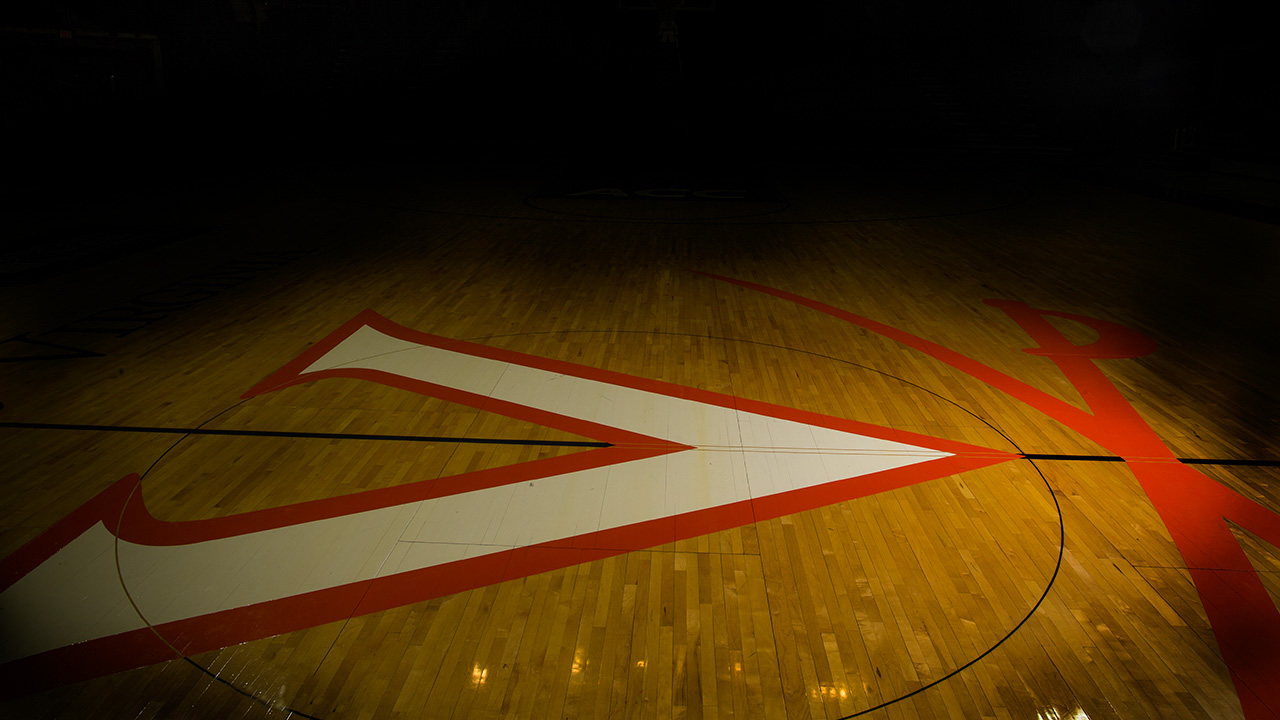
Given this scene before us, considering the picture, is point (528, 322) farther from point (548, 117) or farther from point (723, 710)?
point (548, 117)

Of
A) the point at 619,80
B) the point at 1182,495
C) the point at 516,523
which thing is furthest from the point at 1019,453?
the point at 619,80

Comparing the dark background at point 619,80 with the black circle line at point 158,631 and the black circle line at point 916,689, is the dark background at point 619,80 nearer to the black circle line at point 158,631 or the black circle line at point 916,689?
the black circle line at point 916,689

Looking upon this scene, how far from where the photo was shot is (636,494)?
2.97m

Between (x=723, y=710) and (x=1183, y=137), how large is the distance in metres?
15.6

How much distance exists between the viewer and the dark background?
1191 centimetres

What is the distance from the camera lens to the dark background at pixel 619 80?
11.9 m

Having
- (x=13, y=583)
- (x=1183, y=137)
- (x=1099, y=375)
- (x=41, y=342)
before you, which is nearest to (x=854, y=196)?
(x=1099, y=375)

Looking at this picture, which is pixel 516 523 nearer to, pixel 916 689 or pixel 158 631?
pixel 158 631

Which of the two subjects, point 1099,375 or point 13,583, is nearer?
point 13,583

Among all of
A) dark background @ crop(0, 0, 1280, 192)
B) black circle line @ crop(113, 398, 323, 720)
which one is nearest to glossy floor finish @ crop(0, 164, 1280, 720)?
black circle line @ crop(113, 398, 323, 720)

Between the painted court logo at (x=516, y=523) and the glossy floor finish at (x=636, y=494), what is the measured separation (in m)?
0.01

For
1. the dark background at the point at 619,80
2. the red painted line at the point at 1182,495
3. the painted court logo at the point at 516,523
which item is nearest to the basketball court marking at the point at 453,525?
the painted court logo at the point at 516,523

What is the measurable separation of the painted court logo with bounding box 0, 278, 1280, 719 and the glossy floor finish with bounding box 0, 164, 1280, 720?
0.05ft

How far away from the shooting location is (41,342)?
4539mm
